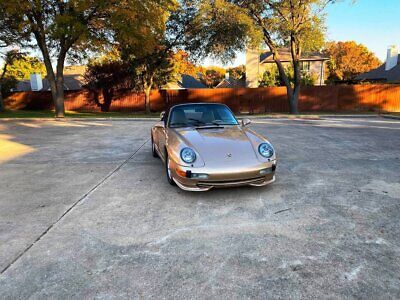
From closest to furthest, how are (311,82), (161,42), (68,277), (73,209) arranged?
(68,277) < (73,209) < (161,42) < (311,82)

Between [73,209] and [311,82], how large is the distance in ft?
110

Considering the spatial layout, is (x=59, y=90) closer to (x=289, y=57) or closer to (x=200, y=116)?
(x=200, y=116)

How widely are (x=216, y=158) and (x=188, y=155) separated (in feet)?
1.38

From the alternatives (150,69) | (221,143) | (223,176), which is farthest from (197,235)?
(150,69)

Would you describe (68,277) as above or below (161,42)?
below

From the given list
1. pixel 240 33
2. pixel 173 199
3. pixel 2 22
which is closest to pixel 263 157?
pixel 173 199

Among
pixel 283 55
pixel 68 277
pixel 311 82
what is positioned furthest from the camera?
pixel 283 55

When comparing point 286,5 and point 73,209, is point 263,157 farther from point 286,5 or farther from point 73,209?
point 286,5

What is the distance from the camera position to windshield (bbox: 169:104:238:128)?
19.6 feet

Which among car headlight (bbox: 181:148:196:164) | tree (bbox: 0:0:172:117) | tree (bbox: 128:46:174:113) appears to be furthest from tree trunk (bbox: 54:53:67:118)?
car headlight (bbox: 181:148:196:164)

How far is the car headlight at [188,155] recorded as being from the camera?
14.8 feet

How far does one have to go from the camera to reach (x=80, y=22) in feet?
59.3

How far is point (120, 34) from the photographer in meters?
18.8

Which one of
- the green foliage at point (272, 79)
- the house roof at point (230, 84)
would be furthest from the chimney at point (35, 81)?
the green foliage at point (272, 79)
